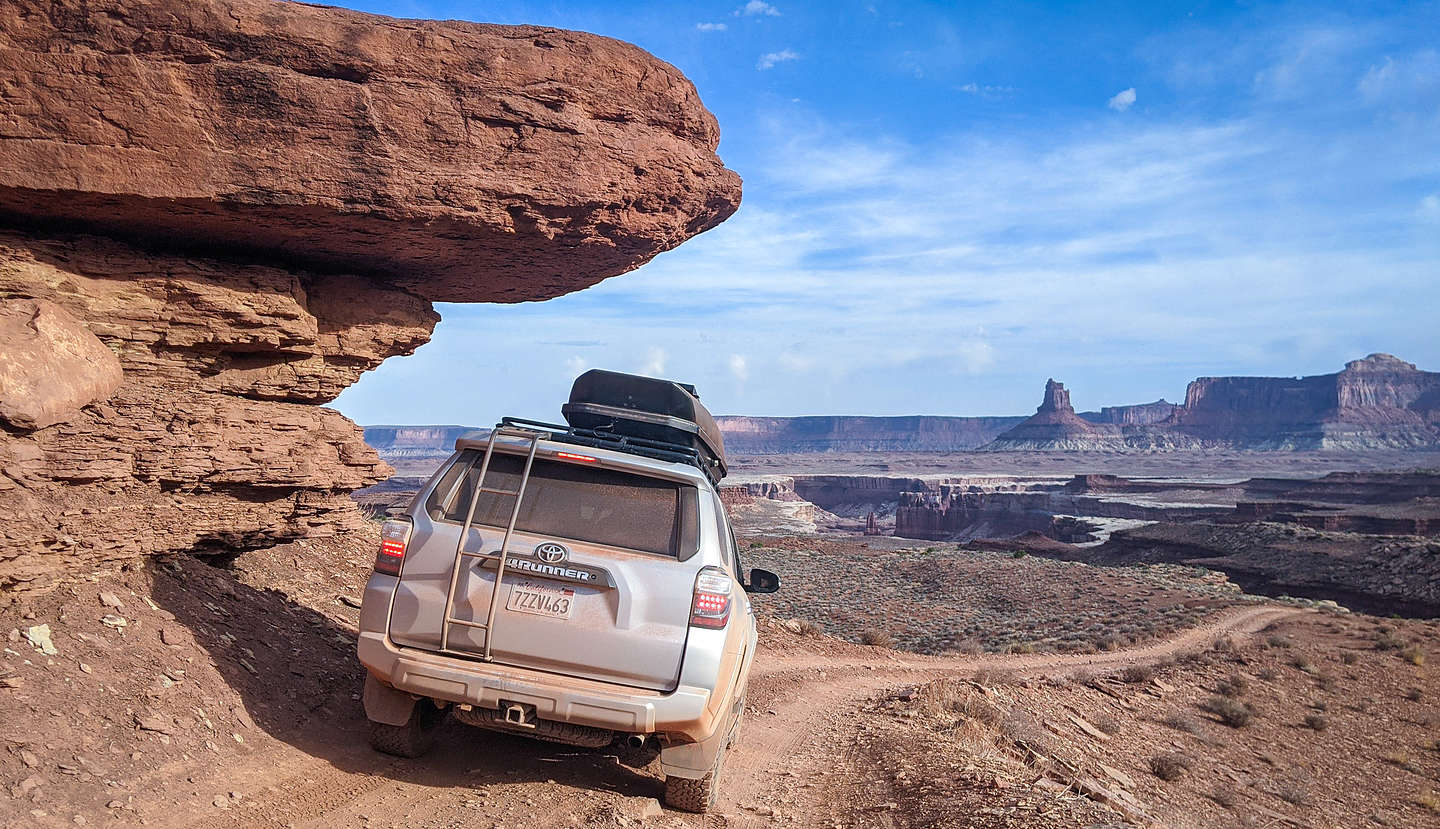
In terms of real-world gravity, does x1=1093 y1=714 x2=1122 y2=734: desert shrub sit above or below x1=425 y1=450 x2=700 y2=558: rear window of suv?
below

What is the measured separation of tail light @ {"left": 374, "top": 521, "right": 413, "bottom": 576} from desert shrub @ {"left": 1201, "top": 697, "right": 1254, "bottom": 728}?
13335 mm

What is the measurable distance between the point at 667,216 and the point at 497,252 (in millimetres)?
1742

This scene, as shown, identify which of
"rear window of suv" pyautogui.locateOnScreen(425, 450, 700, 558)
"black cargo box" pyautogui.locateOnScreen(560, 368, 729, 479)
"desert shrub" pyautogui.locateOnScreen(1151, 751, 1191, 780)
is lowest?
"desert shrub" pyautogui.locateOnScreen(1151, 751, 1191, 780)

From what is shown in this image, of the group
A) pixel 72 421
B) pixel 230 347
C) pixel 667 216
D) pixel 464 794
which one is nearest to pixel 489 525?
pixel 464 794

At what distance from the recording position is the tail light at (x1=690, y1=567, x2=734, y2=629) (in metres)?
4.71

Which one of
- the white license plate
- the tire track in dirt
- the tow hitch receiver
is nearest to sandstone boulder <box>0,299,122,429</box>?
the white license plate

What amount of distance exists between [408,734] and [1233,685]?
15.2 m

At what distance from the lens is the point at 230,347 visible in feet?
25.6

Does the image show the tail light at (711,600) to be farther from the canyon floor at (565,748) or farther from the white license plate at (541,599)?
the canyon floor at (565,748)

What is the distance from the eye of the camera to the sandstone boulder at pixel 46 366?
19.5ft

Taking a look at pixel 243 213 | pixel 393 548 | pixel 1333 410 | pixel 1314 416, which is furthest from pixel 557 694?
pixel 1314 416

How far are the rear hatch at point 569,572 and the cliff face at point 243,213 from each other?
3.09 metres

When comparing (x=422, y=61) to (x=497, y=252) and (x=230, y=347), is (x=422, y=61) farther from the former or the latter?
(x=230, y=347)

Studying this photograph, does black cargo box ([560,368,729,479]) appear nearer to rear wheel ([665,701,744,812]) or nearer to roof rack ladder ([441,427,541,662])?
roof rack ladder ([441,427,541,662])
